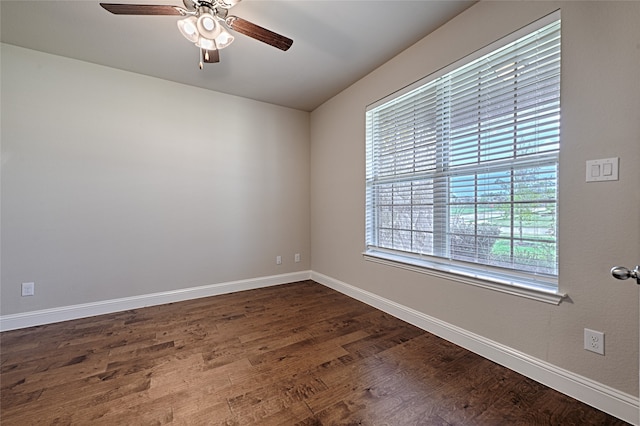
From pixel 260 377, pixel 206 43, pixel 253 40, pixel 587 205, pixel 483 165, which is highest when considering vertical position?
pixel 253 40

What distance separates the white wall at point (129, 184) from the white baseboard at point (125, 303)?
6cm

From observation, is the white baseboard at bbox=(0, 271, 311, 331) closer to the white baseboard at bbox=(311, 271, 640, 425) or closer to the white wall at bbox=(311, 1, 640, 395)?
the white baseboard at bbox=(311, 271, 640, 425)

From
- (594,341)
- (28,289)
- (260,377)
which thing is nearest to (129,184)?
(28,289)

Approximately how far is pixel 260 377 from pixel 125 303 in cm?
207

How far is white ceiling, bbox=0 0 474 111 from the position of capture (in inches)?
76.1

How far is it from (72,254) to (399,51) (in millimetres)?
3815

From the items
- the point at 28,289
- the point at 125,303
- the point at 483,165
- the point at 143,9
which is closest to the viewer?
the point at 143,9

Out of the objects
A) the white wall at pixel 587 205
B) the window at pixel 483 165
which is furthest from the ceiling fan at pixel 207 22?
the white wall at pixel 587 205

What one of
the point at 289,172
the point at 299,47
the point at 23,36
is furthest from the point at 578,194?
the point at 23,36

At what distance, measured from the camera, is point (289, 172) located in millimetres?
3861

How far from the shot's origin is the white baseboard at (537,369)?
1310 mm

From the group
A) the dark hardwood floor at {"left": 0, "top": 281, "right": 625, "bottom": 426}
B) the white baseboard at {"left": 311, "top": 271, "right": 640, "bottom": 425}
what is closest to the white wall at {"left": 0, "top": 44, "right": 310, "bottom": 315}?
the dark hardwood floor at {"left": 0, "top": 281, "right": 625, "bottom": 426}

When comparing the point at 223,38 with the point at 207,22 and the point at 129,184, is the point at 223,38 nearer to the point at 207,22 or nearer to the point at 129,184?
the point at 207,22

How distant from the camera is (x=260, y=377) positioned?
65.7 inches
